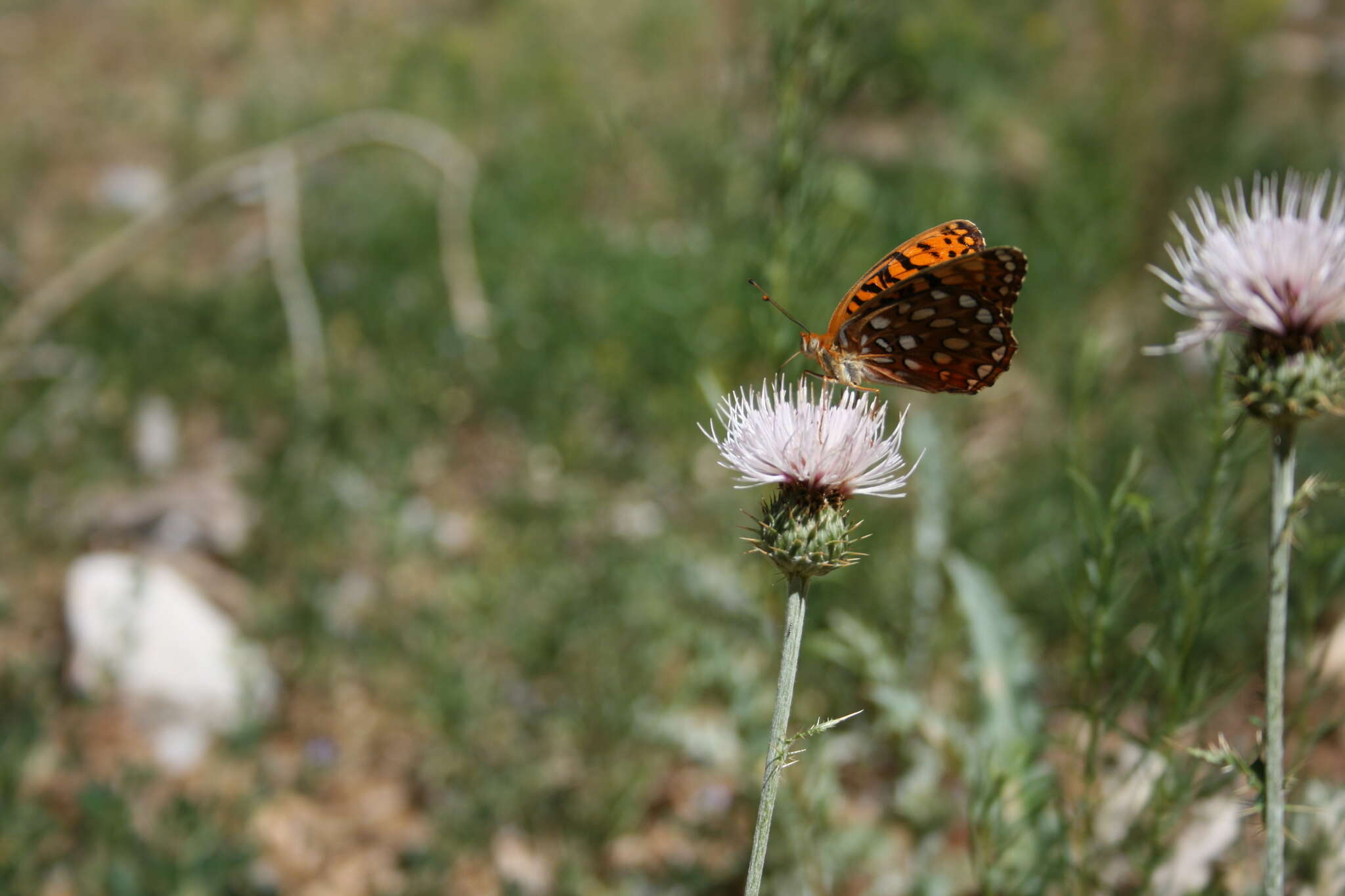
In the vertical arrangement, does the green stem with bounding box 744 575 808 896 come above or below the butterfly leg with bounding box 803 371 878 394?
below

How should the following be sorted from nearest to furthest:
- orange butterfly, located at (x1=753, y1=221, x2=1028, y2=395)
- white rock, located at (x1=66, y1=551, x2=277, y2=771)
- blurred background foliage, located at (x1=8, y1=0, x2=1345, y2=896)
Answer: orange butterfly, located at (x1=753, y1=221, x2=1028, y2=395)
blurred background foliage, located at (x1=8, y1=0, x2=1345, y2=896)
white rock, located at (x1=66, y1=551, x2=277, y2=771)

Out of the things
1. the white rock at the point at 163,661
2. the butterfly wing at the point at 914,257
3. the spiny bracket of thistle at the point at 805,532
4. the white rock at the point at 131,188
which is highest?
the white rock at the point at 131,188

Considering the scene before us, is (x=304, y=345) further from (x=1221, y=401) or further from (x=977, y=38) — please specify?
(x=977, y=38)

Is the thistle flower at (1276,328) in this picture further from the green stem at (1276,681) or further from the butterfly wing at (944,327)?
the butterfly wing at (944,327)

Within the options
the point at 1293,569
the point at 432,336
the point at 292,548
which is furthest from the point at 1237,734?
the point at 432,336

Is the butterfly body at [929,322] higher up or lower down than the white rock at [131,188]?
lower down

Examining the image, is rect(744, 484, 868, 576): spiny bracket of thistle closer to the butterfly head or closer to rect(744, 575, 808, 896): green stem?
rect(744, 575, 808, 896): green stem

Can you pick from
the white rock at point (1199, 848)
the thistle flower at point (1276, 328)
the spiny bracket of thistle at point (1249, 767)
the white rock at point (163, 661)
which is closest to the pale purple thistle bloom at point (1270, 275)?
the thistle flower at point (1276, 328)

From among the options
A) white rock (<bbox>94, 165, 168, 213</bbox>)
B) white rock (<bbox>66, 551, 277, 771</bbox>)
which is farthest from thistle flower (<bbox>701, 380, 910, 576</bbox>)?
white rock (<bbox>94, 165, 168, 213</bbox>)
